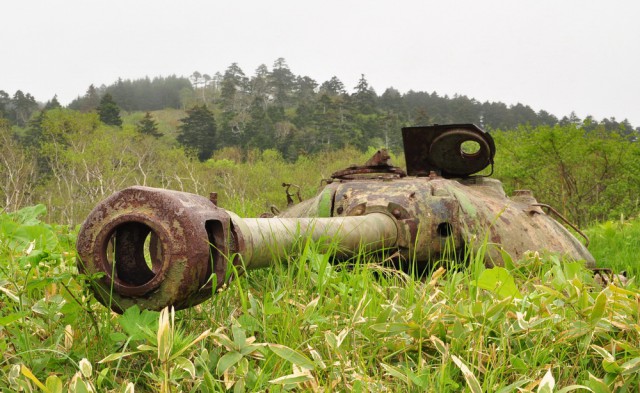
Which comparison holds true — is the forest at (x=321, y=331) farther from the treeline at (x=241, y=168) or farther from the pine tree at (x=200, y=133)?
the pine tree at (x=200, y=133)

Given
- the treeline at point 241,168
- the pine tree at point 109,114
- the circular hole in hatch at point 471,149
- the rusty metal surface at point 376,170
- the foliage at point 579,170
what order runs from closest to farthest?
the rusty metal surface at point 376,170 < the circular hole in hatch at point 471,149 < the foliage at point 579,170 < the treeline at point 241,168 < the pine tree at point 109,114

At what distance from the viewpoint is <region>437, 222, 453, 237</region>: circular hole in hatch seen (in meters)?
3.45

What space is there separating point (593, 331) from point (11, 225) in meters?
1.82

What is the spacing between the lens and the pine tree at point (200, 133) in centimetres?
5941

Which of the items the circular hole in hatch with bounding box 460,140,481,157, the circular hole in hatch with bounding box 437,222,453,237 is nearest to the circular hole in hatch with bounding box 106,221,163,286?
the circular hole in hatch with bounding box 437,222,453,237

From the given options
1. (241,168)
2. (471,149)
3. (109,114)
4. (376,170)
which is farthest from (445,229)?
(109,114)

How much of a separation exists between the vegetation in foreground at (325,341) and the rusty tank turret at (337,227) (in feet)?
0.33

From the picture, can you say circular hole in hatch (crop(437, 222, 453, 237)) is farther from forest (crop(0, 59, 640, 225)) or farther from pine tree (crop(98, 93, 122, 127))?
pine tree (crop(98, 93, 122, 127))

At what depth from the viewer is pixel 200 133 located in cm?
5988

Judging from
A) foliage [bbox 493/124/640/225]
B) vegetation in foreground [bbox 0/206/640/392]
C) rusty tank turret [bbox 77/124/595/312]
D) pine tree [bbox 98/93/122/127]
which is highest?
pine tree [bbox 98/93/122/127]

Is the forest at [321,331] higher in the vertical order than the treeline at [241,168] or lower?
higher

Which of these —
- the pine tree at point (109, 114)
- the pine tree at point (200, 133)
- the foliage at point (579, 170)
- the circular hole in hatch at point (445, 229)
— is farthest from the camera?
the pine tree at point (200, 133)

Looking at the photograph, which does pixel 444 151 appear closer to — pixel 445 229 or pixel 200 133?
pixel 445 229

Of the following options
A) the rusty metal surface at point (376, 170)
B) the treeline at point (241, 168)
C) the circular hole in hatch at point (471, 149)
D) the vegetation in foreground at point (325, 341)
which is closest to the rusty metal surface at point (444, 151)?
the circular hole in hatch at point (471, 149)
